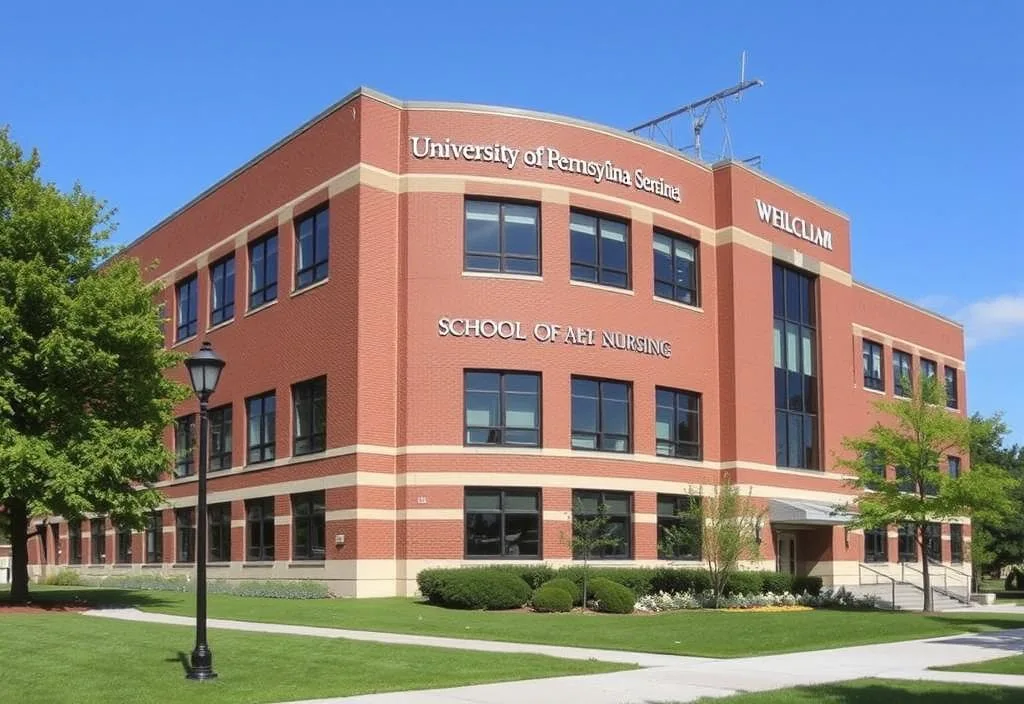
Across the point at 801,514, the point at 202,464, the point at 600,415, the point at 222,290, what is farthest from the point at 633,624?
the point at 222,290

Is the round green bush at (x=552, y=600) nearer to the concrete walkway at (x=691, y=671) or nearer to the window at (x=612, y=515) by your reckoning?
the window at (x=612, y=515)

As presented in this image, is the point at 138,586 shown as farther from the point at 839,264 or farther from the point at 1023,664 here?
the point at 1023,664

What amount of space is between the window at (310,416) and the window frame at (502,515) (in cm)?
485

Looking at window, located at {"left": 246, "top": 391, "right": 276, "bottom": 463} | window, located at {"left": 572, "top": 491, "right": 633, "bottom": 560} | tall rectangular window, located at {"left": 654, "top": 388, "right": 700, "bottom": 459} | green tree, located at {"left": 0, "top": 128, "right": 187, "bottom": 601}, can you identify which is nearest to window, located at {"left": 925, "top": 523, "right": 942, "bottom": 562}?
tall rectangular window, located at {"left": 654, "top": 388, "right": 700, "bottom": 459}

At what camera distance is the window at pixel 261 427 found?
1528 inches

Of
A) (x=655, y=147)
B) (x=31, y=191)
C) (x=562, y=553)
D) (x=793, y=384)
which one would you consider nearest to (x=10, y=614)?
(x=31, y=191)

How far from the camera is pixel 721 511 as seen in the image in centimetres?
3381

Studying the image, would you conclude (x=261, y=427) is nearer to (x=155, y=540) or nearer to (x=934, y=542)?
(x=155, y=540)

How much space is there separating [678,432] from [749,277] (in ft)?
21.4

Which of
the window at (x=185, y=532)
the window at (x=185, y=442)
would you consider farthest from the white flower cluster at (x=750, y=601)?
the window at (x=185, y=442)

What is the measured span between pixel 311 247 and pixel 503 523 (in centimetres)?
1088

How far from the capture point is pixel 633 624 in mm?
25562

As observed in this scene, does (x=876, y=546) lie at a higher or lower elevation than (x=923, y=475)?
lower

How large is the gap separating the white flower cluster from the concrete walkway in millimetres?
9145
